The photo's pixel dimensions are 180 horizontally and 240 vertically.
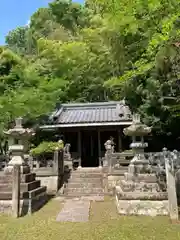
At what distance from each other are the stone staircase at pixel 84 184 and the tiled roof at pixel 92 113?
3857 millimetres

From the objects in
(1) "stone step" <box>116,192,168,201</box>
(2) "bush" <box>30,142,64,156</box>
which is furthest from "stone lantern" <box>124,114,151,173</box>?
(2) "bush" <box>30,142,64,156</box>

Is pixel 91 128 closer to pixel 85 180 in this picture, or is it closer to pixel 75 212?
pixel 85 180

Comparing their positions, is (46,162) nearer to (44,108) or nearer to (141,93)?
(44,108)

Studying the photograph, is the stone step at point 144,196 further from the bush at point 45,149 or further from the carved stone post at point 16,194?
the bush at point 45,149

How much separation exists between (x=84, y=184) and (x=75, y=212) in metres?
4.19

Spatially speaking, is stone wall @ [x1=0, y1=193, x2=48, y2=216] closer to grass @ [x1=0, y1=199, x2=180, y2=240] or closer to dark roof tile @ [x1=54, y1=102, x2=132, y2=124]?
grass @ [x1=0, y1=199, x2=180, y2=240]

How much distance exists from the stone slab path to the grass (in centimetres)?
22

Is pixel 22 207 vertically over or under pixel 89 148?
under

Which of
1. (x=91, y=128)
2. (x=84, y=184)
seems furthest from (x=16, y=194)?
(x=91, y=128)

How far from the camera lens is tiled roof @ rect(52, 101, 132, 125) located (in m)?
15.9

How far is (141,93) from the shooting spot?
13.1 metres

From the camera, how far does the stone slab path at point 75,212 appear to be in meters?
6.85

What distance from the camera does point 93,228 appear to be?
597cm

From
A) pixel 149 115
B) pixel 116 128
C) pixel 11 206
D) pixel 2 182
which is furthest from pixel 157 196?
pixel 116 128
